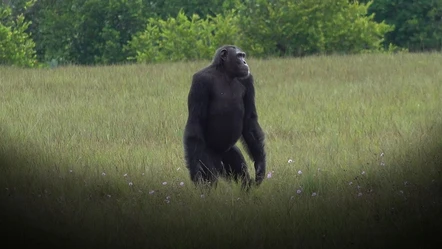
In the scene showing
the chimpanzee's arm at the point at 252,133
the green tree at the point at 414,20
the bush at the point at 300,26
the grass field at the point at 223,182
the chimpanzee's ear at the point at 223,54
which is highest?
the chimpanzee's ear at the point at 223,54

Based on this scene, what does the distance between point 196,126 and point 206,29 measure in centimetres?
3632

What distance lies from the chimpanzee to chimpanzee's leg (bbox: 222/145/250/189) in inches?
4.6

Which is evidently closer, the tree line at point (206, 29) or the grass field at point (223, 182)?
the grass field at point (223, 182)

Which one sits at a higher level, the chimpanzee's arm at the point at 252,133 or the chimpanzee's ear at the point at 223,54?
the chimpanzee's ear at the point at 223,54

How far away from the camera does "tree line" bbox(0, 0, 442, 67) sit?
138ft

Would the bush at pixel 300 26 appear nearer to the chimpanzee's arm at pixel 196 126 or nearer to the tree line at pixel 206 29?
the tree line at pixel 206 29

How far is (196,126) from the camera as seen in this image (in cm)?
861

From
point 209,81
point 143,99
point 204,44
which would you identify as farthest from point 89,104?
point 204,44

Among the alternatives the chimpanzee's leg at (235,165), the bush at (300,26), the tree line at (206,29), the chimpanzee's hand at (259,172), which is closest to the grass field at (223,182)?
the chimpanzee's hand at (259,172)

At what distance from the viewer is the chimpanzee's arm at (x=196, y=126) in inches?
336

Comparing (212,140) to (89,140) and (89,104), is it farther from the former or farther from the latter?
(89,104)

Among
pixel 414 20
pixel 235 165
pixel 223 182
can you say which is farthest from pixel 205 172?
pixel 414 20

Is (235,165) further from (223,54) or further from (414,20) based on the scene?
(414,20)

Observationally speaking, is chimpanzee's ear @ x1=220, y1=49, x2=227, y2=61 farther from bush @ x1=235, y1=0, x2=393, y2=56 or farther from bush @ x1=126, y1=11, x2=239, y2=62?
bush @ x1=126, y1=11, x2=239, y2=62
